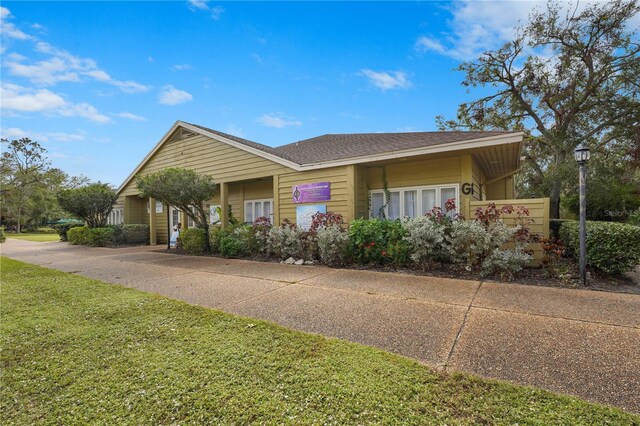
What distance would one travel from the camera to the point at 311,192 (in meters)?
9.12

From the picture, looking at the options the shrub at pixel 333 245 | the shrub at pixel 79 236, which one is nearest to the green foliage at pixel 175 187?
the shrub at pixel 333 245

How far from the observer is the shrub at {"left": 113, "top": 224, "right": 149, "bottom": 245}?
14492mm

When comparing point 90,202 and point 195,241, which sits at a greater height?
point 90,202

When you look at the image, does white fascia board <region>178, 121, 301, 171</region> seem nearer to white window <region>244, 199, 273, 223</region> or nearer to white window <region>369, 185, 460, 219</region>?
white window <region>244, 199, 273, 223</region>

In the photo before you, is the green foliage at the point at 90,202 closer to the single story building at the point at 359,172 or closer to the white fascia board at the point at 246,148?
the single story building at the point at 359,172

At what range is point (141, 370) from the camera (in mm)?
2420

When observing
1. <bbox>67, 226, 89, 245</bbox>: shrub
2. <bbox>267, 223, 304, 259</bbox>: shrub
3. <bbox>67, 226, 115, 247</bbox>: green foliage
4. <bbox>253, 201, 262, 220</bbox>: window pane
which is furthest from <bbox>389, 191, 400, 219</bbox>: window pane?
<bbox>67, 226, 89, 245</bbox>: shrub

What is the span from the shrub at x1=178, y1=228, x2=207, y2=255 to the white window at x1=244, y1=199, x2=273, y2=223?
2377mm

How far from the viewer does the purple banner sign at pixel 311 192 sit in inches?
348

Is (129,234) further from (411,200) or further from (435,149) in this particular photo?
(435,149)

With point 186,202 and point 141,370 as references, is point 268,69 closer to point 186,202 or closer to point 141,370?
point 186,202

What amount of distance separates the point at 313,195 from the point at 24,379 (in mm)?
7344

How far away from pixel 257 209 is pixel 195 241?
2.88 m

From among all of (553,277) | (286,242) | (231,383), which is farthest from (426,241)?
(231,383)
